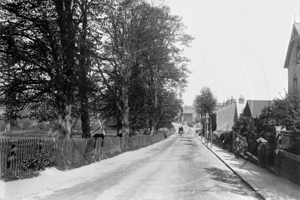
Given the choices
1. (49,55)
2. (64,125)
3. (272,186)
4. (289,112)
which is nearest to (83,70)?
(49,55)

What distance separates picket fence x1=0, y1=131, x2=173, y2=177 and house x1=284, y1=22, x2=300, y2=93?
48.9 feet

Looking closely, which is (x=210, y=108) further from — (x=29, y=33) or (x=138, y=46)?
(x=29, y=33)

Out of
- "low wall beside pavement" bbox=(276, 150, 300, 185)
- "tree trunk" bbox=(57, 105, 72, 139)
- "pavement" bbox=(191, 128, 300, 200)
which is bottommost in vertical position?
"pavement" bbox=(191, 128, 300, 200)

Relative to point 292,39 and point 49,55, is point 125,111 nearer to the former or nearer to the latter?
point 49,55

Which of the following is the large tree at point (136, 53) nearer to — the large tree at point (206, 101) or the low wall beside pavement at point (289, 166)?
the low wall beside pavement at point (289, 166)

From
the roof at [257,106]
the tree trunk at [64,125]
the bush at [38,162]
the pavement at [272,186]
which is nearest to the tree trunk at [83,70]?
the tree trunk at [64,125]

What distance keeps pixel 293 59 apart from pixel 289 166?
1701cm

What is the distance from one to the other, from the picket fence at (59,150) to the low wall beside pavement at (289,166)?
825 cm

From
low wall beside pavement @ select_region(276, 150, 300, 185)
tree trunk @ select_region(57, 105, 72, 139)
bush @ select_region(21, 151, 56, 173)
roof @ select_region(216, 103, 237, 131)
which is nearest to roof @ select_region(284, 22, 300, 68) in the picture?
low wall beside pavement @ select_region(276, 150, 300, 185)

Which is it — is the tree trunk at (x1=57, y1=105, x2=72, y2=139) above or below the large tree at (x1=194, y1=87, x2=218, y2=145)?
below

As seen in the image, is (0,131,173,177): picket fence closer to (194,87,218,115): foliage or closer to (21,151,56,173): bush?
(21,151,56,173): bush

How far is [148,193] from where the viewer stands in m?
8.05

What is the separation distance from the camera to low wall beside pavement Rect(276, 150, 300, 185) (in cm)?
968

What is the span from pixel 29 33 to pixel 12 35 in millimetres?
1035
